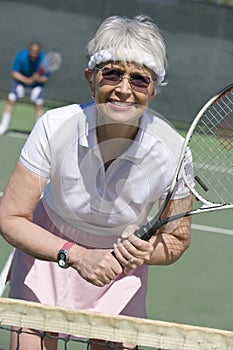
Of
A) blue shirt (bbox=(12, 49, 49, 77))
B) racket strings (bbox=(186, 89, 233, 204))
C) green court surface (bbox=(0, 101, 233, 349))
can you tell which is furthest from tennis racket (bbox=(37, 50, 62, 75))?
racket strings (bbox=(186, 89, 233, 204))

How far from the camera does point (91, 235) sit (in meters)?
2.33

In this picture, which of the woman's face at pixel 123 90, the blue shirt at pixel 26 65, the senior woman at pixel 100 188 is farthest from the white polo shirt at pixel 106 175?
the blue shirt at pixel 26 65

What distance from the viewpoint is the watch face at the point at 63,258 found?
2182mm

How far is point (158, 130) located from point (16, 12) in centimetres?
895

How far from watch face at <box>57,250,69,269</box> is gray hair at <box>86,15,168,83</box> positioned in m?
0.53

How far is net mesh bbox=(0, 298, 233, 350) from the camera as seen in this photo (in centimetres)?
209

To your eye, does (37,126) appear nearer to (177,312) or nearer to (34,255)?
(34,255)

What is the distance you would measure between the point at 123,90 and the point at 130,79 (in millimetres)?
43

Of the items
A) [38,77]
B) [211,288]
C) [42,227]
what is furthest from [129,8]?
[42,227]

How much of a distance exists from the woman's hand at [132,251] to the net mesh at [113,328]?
0.15m

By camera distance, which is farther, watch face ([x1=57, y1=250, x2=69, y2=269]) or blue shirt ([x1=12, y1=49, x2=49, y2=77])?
blue shirt ([x1=12, y1=49, x2=49, y2=77])

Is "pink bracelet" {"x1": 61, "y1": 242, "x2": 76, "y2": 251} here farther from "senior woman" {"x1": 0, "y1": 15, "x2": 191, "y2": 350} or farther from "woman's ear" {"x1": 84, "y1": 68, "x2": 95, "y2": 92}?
"woman's ear" {"x1": 84, "y1": 68, "x2": 95, "y2": 92}

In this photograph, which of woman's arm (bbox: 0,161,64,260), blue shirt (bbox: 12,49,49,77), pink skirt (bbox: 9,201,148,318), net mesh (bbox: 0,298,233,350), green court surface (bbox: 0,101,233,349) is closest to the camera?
net mesh (bbox: 0,298,233,350)

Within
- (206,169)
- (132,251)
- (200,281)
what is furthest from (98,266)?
(200,281)
